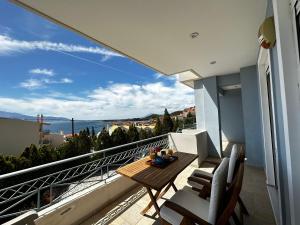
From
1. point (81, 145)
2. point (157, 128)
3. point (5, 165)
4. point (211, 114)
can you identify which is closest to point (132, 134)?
point (157, 128)

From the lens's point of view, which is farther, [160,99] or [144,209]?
[160,99]

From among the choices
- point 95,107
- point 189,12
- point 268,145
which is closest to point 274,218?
point 268,145

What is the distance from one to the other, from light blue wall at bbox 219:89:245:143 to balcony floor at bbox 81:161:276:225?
176 inches

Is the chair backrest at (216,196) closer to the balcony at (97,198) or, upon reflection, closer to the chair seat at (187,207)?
the chair seat at (187,207)

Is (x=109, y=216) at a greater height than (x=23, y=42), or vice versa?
(x=23, y=42)

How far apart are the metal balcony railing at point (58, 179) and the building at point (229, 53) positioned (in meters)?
0.24

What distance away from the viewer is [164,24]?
1979mm

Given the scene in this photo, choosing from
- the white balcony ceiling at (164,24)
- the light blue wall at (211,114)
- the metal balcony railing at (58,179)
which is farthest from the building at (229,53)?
the light blue wall at (211,114)

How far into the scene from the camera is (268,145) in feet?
9.38

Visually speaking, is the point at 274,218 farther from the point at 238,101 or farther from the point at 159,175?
the point at 238,101

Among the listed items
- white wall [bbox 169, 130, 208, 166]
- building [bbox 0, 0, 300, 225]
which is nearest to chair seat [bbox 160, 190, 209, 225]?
building [bbox 0, 0, 300, 225]

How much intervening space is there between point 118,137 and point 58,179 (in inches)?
197

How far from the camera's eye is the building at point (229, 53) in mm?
1031

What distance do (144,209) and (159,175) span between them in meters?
0.80
